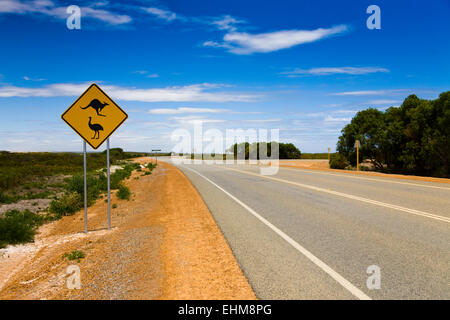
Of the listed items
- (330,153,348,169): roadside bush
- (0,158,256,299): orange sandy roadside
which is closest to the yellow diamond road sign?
(0,158,256,299): orange sandy roadside

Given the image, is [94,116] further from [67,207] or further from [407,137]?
[407,137]

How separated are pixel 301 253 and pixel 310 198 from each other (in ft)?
22.5

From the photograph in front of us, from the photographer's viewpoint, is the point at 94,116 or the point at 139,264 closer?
the point at 139,264

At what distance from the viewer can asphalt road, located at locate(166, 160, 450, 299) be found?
14.1ft

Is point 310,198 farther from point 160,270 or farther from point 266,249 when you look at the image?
point 160,270

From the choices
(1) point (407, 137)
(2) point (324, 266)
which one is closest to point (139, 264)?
(2) point (324, 266)

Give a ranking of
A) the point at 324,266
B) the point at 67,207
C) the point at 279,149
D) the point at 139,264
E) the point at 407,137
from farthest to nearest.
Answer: the point at 279,149, the point at 407,137, the point at 67,207, the point at 139,264, the point at 324,266

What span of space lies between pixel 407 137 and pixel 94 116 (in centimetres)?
3398

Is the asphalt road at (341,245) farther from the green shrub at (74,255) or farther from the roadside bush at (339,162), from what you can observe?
the roadside bush at (339,162)

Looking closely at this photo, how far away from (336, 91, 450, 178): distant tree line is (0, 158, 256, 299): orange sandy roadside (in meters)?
28.0

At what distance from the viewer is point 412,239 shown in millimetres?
6551

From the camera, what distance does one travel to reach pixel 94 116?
25.7ft

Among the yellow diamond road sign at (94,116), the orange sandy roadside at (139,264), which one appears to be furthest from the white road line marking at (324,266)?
the yellow diamond road sign at (94,116)

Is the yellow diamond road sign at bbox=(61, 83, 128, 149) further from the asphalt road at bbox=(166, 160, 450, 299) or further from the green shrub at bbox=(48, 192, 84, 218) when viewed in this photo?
the green shrub at bbox=(48, 192, 84, 218)
